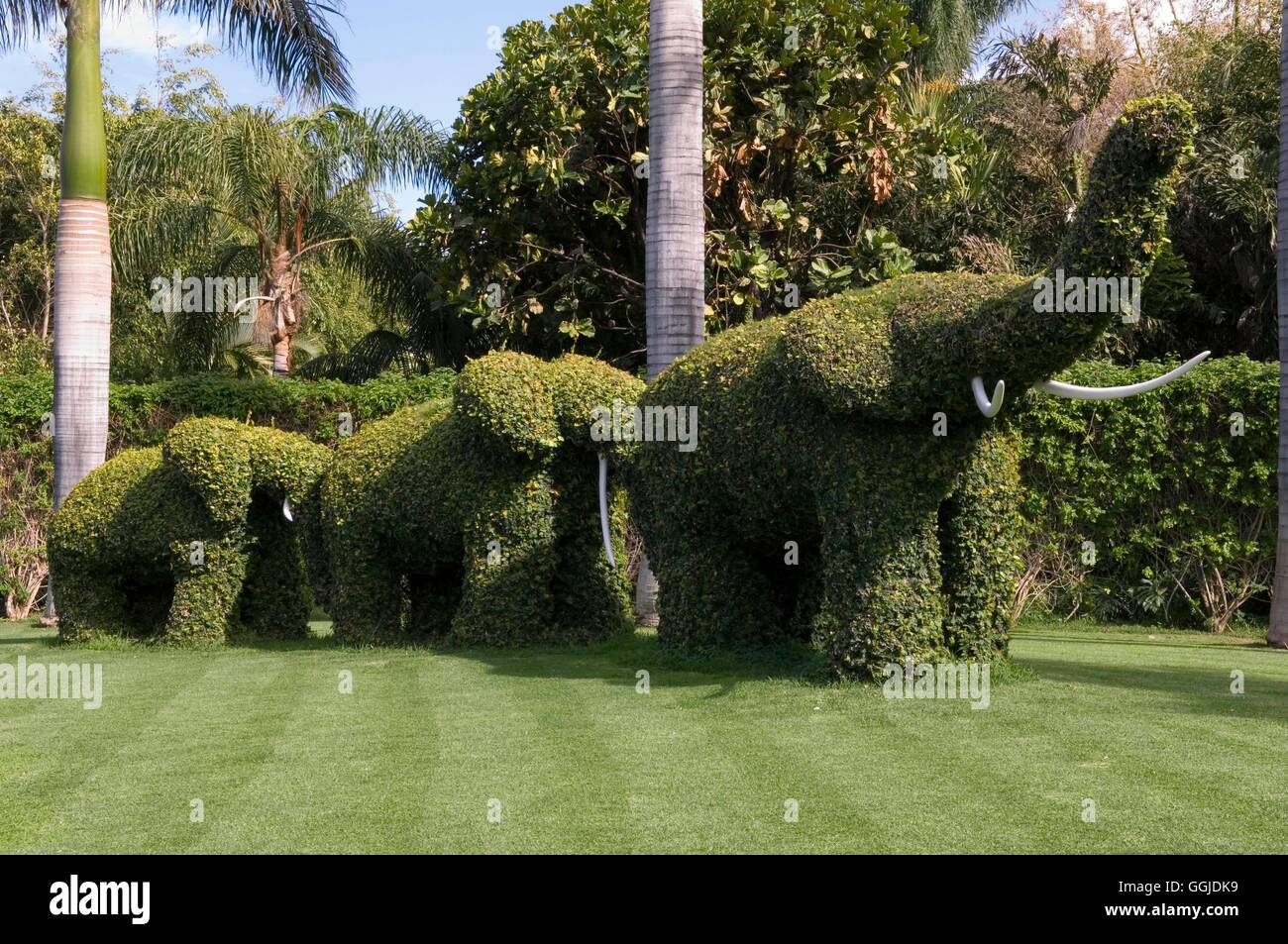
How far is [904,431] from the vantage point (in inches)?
373

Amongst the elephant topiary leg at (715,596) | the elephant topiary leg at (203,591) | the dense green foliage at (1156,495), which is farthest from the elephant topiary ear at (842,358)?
the elephant topiary leg at (203,591)

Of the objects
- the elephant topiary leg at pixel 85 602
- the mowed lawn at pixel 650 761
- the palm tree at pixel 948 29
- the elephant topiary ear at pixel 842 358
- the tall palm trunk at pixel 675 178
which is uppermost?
the palm tree at pixel 948 29

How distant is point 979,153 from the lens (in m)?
19.0

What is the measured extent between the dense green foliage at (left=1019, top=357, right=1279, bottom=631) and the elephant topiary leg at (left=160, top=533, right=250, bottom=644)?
29.4 ft

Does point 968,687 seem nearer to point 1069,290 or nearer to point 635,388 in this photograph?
point 1069,290

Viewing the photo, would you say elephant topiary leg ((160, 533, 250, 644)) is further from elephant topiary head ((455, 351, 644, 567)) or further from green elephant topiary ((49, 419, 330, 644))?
elephant topiary head ((455, 351, 644, 567))

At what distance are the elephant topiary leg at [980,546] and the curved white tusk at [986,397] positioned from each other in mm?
623

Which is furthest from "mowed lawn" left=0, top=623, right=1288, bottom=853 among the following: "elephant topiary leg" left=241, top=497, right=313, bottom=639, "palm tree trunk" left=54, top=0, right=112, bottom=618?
"palm tree trunk" left=54, top=0, right=112, bottom=618

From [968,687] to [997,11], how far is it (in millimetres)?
26469

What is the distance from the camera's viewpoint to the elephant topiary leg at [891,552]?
9.36 meters

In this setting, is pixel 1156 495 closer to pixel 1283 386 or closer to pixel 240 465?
pixel 1283 386

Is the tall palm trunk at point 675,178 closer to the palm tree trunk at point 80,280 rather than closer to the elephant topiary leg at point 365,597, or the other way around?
the elephant topiary leg at point 365,597

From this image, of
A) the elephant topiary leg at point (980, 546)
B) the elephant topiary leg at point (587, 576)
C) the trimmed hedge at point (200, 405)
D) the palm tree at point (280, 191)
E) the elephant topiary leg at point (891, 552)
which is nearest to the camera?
the elephant topiary leg at point (891, 552)

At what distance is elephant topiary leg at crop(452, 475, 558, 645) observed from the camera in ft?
40.2
